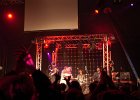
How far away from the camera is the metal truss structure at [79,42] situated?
1266cm

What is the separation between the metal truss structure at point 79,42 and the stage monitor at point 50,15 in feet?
4.29

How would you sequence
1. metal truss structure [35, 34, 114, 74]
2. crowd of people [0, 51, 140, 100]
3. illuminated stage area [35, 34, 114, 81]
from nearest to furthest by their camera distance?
crowd of people [0, 51, 140, 100], metal truss structure [35, 34, 114, 74], illuminated stage area [35, 34, 114, 81]

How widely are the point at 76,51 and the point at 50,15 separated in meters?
2.90

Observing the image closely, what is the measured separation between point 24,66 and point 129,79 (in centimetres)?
986

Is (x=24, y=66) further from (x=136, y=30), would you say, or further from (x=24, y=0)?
(x=136, y=30)

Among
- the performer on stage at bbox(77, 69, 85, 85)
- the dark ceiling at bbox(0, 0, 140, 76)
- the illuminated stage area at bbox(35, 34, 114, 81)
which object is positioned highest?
the dark ceiling at bbox(0, 0, 140, 76)

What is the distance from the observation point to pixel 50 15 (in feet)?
38.1

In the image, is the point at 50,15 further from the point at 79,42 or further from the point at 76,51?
the point at 76,51

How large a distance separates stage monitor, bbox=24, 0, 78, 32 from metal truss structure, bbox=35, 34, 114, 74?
1309mm

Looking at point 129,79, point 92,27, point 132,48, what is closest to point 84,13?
point 92,27

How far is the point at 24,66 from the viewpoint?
9.35 ft

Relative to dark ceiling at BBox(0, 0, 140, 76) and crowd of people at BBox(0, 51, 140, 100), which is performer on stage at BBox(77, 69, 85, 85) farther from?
crowd of people at BBox(0, 51, 140, 100)

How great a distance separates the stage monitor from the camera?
11469 millimetres

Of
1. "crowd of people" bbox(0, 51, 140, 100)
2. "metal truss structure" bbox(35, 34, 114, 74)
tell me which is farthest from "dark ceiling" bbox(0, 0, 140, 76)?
"crowd of people" bbox(0, 51, 140, 100)
